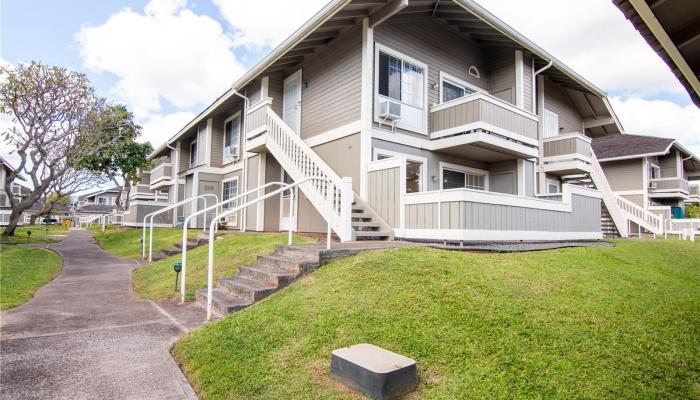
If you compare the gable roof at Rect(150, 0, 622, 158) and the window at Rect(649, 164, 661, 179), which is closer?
the gable roof at Rect(150, 0, 622, 158)

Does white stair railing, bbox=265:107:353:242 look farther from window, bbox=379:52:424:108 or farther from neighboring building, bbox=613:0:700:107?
neighboring building, bbox=613:0:700:107

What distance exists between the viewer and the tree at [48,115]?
49.7 ft

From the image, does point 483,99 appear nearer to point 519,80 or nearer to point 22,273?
point 519,80

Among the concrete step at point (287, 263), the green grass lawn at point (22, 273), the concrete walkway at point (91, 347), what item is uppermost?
the concrete step at point (287, 263)

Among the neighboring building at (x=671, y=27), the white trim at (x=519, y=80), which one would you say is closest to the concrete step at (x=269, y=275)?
the neighboring building at (x=671, y=27)

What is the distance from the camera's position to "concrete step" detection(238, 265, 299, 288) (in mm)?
5340

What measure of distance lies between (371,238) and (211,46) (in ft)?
60.8

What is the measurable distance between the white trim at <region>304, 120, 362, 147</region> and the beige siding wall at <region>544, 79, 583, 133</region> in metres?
9.74

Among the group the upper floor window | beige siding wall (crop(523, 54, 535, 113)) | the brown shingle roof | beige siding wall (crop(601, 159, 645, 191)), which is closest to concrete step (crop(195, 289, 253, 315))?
the upper floor window

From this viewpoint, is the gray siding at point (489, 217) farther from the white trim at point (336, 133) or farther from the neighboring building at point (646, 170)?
the neighboring building at point (646, 170)

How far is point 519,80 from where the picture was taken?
41.4 feet

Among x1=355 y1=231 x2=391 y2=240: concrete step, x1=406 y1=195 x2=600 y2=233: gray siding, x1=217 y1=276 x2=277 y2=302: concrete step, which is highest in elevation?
x1=406 y1=195 x2=600 y2=233: gray siding

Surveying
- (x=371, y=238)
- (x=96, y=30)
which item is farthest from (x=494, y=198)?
(x=96, y=30)

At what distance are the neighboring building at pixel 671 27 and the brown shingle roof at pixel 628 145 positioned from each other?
71.4 feet
